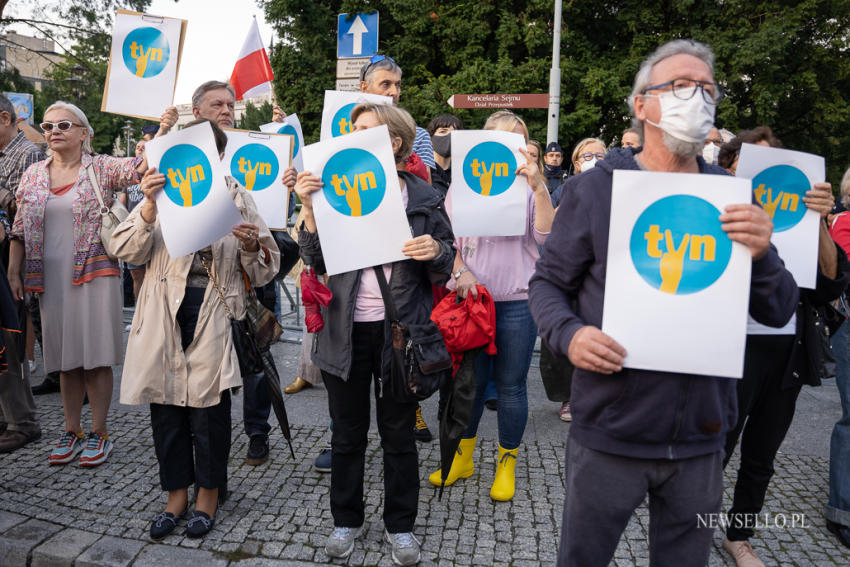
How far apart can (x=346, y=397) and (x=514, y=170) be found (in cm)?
155

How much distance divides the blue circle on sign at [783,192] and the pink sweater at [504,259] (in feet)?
3.88

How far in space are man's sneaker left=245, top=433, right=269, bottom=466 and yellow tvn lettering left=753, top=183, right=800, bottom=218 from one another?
3.11 metres

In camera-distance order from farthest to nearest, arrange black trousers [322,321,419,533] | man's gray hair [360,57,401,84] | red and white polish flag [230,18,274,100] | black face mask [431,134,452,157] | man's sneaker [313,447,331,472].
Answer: red and white polish flag [230,18,274,100] → black face mask [431,134,452,157] → man's gray hair [360,57,401,84] → man's sneaker [313,447,331,472] → black trousers [322,321,419,533]

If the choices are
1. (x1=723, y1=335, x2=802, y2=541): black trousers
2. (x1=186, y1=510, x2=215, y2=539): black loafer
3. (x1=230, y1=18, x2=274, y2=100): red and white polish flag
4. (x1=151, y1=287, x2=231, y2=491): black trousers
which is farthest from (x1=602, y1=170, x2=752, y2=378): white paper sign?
(x1=230, y1=18, x2=274, y2=100): red and white polish flag

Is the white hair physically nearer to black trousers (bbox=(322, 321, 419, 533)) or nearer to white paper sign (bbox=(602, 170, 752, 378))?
black trousers (bbox=(322, 321, 419, 533))

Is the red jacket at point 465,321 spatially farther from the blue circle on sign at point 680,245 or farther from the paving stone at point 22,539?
the paving stone at point 22,539

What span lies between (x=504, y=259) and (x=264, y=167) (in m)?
1.89

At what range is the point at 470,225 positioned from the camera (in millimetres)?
3463

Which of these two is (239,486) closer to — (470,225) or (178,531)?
(178,531)

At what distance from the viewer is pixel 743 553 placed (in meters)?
2.92

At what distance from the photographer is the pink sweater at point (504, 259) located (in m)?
3.53

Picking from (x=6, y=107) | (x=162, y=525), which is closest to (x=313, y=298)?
(x=162, y=525)

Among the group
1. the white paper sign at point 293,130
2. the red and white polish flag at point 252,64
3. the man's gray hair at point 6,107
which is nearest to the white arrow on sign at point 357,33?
the red and white polish flag at point 252,64

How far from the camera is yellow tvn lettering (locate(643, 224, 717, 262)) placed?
5.33 feet
